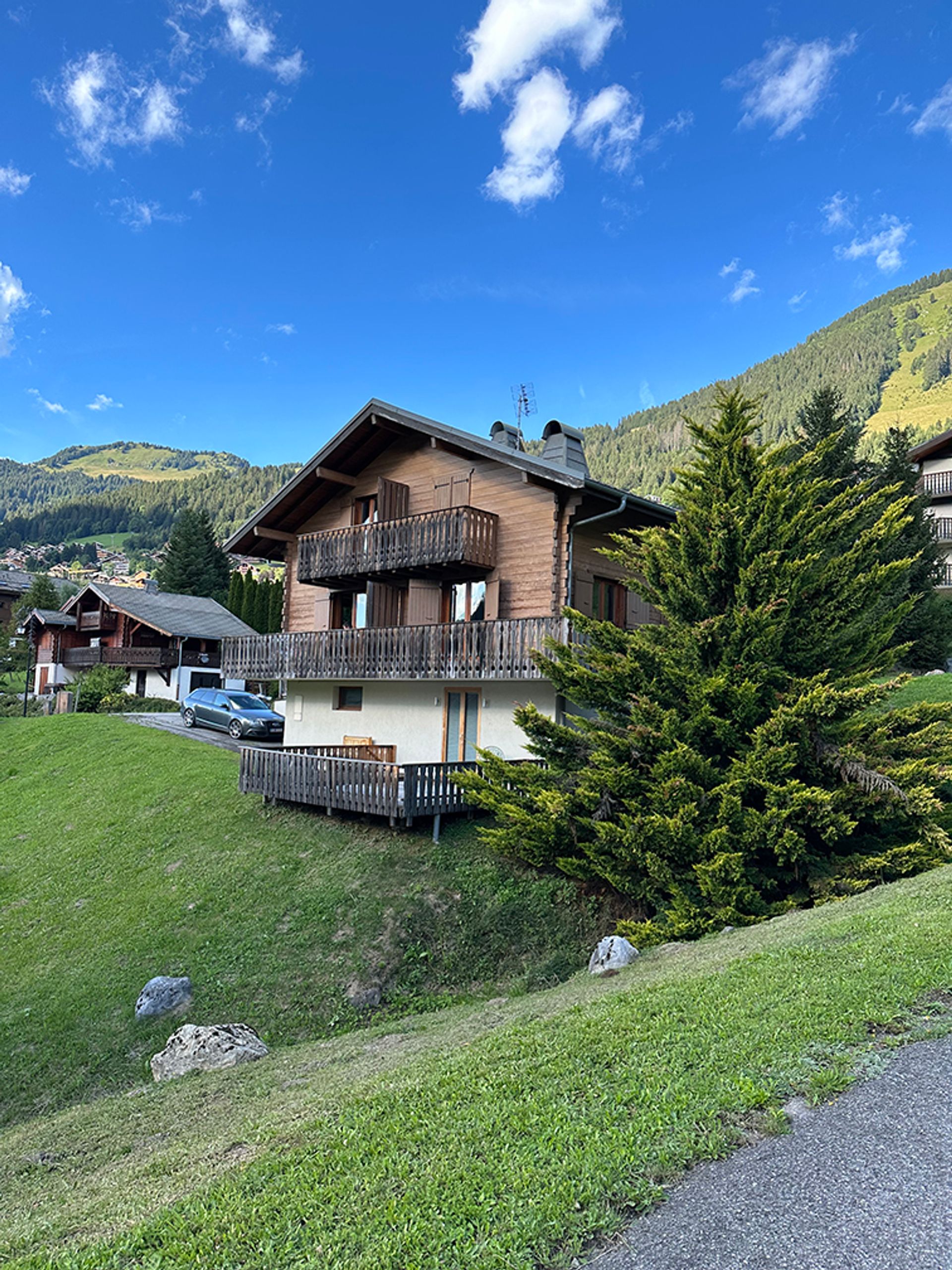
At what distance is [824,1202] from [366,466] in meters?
21.4

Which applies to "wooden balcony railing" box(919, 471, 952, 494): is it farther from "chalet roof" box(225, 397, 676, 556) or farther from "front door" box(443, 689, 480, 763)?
"front door" box(443, 689, 480, 763)

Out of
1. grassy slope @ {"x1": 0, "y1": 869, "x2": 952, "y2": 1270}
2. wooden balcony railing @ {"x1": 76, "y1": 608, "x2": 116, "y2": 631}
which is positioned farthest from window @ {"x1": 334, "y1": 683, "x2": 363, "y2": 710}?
wooden balcony railing @ {"x1": 76, "y1": 608, "x2": 116, "y2": 631}

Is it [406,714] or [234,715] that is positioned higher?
[406,714]

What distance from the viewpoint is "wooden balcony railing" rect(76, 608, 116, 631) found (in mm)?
50938

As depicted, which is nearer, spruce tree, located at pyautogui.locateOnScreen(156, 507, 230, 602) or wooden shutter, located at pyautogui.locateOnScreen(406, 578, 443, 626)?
wooden shutter, located at pyautogui.locateOnScreen(406, 578, 443, 626)

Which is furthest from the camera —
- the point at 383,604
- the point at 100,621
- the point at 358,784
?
the point at 100,621

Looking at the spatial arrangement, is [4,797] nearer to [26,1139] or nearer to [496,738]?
[496,738]

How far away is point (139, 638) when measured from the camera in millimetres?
50219

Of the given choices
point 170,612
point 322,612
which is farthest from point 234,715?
point 170,612

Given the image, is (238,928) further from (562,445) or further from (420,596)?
(562,445)

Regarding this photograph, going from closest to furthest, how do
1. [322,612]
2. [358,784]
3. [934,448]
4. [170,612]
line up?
[358,784] → [322,612] → [934,448] → [170,612]

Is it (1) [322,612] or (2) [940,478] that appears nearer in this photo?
(1) [322,612]

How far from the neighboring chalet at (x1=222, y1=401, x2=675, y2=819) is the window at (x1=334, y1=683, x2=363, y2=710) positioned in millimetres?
38

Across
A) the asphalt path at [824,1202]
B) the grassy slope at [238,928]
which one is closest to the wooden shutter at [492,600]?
the grassy slope at [238,928]
